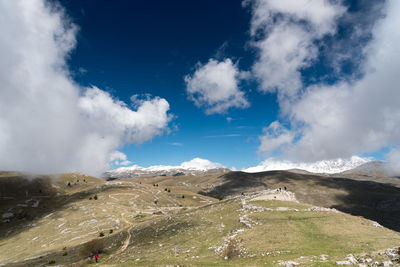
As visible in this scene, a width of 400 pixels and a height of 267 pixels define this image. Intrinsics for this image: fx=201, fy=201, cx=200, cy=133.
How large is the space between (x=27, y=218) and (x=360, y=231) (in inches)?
6181

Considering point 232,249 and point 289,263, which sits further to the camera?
point 232,249

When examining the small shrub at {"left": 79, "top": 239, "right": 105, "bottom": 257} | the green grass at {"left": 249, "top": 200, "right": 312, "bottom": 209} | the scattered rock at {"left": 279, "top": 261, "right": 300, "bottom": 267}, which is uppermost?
the green grass at {"left": 249, "top": 200, "right": 312, "bottom": 209}

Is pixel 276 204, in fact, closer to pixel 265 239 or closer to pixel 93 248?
pixel 265 239

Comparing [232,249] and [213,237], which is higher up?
[213,237]

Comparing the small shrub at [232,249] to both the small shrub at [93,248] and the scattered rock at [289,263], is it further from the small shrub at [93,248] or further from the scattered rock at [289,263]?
the small shrub at [93,248]

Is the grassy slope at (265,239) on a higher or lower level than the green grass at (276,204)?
lower

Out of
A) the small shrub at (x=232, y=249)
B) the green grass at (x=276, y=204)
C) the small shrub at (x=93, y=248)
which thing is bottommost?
the small shrub at (x=93, y=248)

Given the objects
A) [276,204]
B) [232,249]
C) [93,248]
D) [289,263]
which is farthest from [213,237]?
[93,248]

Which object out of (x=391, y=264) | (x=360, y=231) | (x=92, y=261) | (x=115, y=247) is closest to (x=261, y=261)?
(x=391, y=264)

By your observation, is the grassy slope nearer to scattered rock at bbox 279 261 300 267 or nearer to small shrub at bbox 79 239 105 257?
scattered rock at bbox 279 261 300 267

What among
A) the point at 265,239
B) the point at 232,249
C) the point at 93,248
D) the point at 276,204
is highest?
the point at 276,204

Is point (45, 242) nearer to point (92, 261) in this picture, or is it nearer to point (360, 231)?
point (92, 261)

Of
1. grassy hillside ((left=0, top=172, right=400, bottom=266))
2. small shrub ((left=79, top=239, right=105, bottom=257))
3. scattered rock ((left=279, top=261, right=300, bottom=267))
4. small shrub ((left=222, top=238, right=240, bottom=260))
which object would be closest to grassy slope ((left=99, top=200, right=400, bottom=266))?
grassy hillside ((left=0, top=172, right=400, bottom=266))

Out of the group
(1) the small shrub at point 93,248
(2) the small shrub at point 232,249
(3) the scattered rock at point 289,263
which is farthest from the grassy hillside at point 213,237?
(3) the scattered rock at point 289,263
